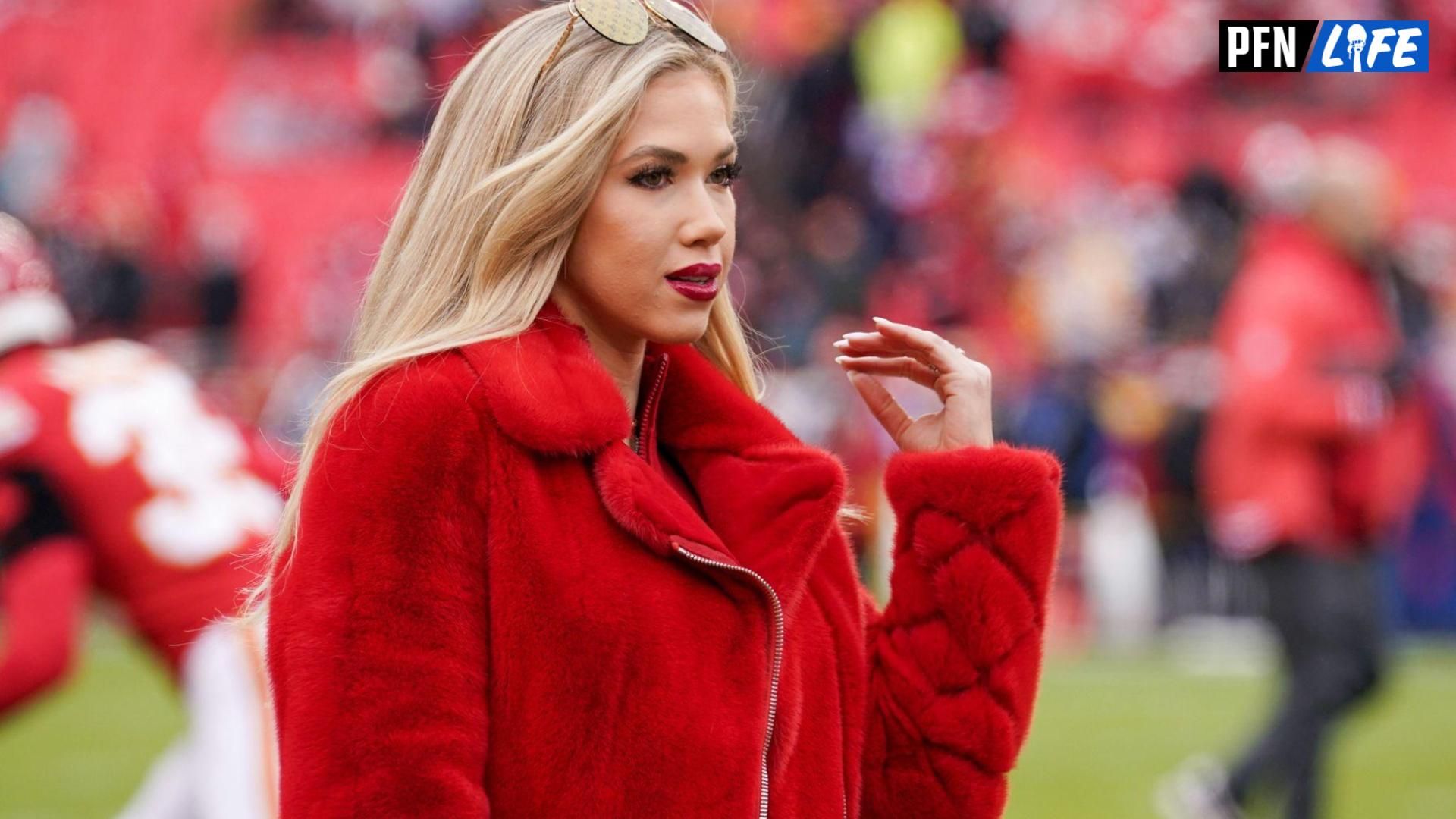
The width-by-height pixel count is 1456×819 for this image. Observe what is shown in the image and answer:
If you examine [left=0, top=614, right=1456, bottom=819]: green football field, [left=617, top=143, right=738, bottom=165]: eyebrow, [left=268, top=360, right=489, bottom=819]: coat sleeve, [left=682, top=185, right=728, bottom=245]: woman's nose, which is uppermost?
[left=617, top=143, right=738, bottom=165]: eyebrow

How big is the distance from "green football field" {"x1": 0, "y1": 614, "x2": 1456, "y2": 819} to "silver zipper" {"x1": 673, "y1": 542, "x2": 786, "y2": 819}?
15.3 feet

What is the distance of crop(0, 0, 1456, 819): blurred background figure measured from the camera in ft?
26.8

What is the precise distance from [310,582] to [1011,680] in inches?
35.2

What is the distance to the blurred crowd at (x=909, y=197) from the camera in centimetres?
1241

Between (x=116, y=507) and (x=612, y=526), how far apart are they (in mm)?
2752

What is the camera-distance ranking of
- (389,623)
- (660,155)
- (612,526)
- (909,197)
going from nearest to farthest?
(389,623)
(612,526)
(660,155)
(909,197)

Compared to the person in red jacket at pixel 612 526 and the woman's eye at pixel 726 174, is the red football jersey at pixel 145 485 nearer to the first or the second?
the person in red jacket at pixel 612 526

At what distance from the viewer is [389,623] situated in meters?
2.04

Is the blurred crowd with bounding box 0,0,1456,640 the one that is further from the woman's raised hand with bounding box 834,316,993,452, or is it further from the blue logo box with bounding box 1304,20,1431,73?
the woman's raised hand with bounding box 834,316,993,452

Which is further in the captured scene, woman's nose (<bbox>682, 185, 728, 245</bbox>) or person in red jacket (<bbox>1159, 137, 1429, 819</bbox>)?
person in red jacket (<bbox>1159, 137, 1429, 819</bbox>)

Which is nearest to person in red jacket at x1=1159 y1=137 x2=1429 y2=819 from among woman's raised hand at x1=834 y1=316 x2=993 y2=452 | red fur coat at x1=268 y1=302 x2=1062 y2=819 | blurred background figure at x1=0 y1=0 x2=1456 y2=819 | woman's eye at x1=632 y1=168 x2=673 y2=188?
blurred background figure at x1=0 y1=0 x2=1456 y2=819

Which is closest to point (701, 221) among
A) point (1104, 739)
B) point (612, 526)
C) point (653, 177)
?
point (653, 177)

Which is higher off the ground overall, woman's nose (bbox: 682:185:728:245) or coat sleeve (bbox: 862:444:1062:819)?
woman's nose (bbox: 682:185:728:245)

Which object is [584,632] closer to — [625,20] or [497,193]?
[497,193]
